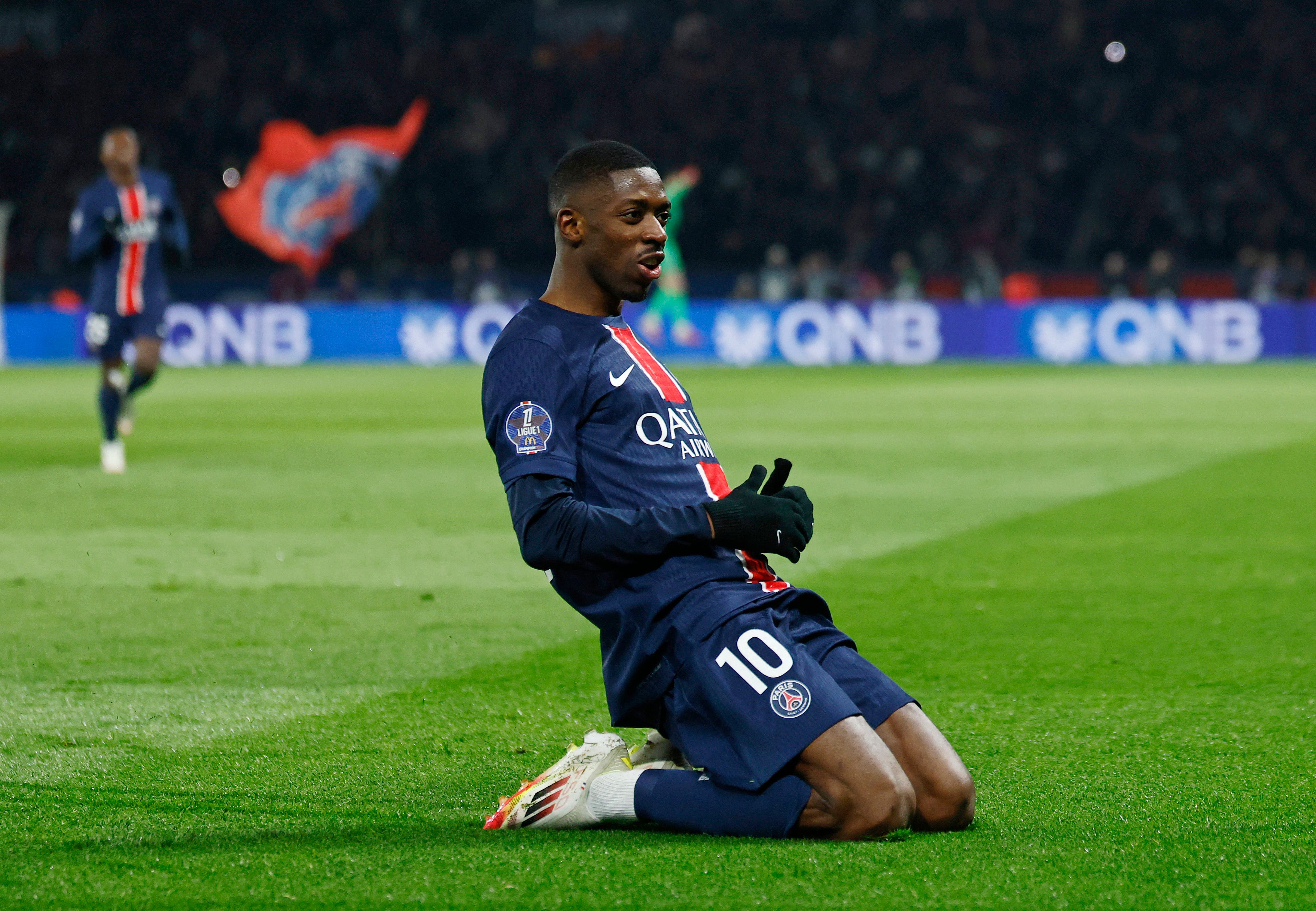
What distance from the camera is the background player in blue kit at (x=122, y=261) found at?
11562 mm

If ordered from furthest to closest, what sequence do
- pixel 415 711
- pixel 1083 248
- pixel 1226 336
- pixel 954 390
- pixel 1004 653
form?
pixel 1083 248
pixel 1226 336
pixel 954 390
pixel 1004 653
pixel 415 711

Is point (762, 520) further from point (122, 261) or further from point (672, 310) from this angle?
point (672, 310)

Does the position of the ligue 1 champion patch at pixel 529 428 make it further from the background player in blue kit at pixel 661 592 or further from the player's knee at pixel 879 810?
the player's knee at pixel 879 810

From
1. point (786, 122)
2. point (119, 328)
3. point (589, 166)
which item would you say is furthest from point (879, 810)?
point (786, 122)

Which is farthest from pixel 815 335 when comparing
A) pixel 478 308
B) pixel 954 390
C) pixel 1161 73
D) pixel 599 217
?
pixel 599 217

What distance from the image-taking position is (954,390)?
790 inches

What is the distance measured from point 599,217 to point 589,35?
32.0 meters

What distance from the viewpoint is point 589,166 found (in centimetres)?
375

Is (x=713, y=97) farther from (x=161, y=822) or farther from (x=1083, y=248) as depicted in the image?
(x=161, y=822)

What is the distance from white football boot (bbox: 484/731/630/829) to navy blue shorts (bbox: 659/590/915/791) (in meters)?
0.17

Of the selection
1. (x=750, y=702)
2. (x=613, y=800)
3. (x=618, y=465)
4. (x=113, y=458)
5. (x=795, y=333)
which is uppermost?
(x=618, y=465)

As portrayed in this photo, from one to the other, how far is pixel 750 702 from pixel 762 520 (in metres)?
0.37

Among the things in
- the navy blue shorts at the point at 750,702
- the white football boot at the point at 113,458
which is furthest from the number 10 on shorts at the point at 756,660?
the white football boot at the point at 113,458

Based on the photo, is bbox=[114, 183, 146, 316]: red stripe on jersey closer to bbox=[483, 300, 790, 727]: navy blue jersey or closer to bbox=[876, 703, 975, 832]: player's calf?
bbox=[483, 300, 790, 727]: navy blue jersey
